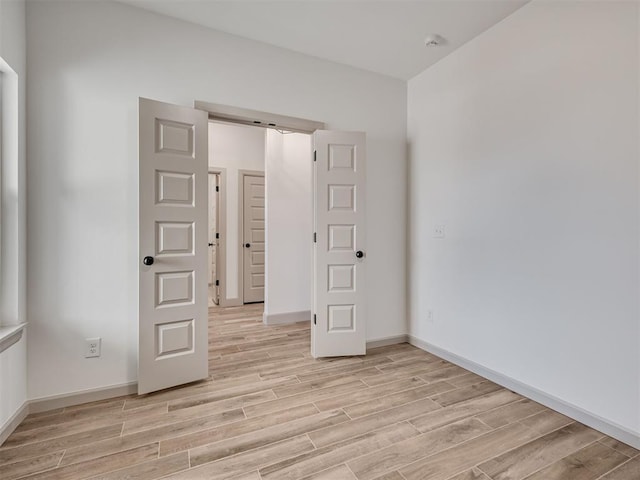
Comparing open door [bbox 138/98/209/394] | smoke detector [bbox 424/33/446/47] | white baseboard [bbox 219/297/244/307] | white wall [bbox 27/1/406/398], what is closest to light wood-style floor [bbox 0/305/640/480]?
open door [bbox 138/98/209/394]

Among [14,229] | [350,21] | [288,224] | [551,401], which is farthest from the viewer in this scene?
[288,224]

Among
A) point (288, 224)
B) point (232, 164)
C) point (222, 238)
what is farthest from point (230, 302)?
point (232, 164)

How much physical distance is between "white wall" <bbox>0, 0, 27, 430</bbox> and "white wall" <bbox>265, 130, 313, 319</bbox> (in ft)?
8.13

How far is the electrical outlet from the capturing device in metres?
2.18

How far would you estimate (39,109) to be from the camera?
206cm

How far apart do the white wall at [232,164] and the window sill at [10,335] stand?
316cm

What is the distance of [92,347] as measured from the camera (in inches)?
86.5

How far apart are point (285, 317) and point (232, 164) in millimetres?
2659

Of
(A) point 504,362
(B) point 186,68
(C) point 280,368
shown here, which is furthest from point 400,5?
(C) point 280,368

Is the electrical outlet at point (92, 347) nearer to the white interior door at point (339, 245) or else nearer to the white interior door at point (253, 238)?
the white interior door at point (339, 245)

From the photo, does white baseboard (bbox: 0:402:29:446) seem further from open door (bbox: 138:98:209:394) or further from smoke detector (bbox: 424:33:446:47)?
smoke detector (bbox: 424:33:446:47)

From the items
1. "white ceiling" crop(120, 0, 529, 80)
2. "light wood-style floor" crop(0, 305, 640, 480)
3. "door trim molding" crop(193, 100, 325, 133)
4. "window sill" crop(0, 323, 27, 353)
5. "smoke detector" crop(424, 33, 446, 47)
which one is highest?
"white ceiling" crop(120, 0, 529, 80)

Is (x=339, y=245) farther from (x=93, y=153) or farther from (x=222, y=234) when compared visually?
(x=222, y=234)

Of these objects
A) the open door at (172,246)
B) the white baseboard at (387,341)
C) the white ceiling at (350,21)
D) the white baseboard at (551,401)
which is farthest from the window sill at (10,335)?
the white baseboard at (551,401)
